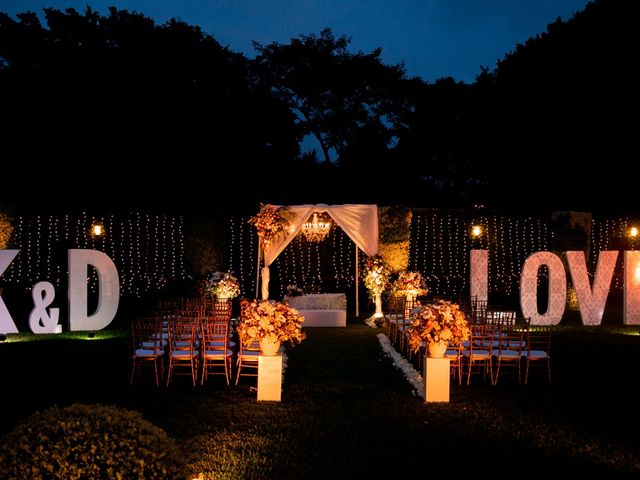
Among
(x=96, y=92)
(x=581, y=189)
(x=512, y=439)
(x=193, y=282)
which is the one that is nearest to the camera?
(x=512, y=439)

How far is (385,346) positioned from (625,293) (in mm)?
5870

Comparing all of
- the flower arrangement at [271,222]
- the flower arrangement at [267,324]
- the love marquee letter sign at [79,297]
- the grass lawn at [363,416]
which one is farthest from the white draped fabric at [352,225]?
the flower arrangement at [267,324]

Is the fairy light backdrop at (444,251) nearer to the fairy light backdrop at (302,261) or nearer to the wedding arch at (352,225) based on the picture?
the fairy light backdrop at (302,261)

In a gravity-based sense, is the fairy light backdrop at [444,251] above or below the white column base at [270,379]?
above

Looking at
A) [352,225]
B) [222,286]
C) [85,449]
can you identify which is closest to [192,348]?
[85,449]

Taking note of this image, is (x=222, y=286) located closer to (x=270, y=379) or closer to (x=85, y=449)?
(x=270, y=379)

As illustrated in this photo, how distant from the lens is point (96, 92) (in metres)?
18.3

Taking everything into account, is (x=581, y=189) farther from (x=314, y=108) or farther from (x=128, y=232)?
(x=128, y=232)

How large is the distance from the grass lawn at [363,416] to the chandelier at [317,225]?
5.89 m

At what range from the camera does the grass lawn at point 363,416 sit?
4.95m

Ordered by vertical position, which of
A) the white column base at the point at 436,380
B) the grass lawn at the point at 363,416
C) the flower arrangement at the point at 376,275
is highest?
the flower arrangement at the point at 376,275

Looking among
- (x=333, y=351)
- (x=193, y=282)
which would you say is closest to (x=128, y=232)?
(x=193, y=282)

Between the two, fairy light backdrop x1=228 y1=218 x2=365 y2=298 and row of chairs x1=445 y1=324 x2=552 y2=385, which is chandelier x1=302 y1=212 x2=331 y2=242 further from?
row of chairs x1=445 y1=324 x2=552 y2=385

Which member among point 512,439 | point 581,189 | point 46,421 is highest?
point 581,189
